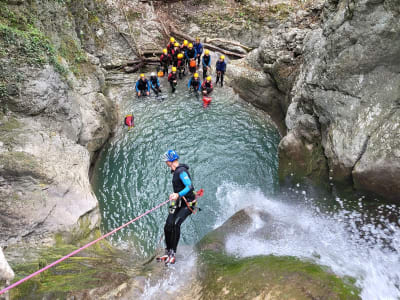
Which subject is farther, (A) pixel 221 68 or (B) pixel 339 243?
(A) pixel 221 68

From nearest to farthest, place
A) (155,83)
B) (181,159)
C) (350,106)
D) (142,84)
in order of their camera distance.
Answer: (350,106)
(181,159)
(142,84)
(155,83)

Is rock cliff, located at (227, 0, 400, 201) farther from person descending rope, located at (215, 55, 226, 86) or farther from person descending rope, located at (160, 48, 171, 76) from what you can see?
person descending rope, located at (160, 48, 171, 76)

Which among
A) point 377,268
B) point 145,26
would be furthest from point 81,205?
point 145,26

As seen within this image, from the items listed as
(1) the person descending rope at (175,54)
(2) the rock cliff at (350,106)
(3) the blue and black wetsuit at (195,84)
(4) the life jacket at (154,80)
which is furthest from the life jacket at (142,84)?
(2) the rock cliff at (350,106)

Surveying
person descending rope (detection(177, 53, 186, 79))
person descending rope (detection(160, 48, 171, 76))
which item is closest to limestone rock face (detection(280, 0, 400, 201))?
person descending rope (detection(177, 53, 186, 79))

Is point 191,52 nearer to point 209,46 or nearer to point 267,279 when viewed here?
point 209,46

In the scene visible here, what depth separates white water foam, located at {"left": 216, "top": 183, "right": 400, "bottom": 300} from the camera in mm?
4566

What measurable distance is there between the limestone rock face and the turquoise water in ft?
9.26

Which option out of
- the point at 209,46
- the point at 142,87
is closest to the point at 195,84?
the point at 142,87

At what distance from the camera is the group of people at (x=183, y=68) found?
14.0 metres

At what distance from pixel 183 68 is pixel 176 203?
11.4 meters

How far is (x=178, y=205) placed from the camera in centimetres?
602

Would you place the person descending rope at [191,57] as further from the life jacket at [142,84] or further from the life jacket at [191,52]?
the life jacket at [142,84]

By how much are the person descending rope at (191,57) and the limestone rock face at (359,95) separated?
8414mm
